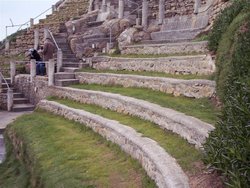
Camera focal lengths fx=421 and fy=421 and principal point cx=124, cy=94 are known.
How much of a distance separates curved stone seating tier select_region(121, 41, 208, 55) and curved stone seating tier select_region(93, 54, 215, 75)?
81 cm

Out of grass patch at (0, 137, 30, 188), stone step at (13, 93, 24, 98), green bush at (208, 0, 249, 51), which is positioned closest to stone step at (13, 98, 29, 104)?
stone step at (13, 93, 24, 98)

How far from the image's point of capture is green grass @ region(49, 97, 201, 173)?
6.23m

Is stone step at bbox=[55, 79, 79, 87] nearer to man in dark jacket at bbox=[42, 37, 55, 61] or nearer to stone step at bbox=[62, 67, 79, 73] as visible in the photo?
stone step at bbox=[62, 67, 79, 73]

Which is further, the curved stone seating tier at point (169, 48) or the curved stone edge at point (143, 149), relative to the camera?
the curved stone seating tier at point (169, 48)

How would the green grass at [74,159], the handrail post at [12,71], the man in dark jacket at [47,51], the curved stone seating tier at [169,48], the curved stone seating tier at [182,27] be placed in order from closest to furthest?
1. the green grass at [74,159]
2. the curved stone seating tier at [169,48]
3. the curved stone seating tier at [182,27]
4. the man in dark jacket at [47,51]
5. the handrail post at [12,71]

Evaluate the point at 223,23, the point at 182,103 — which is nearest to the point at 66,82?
the point at 223,23

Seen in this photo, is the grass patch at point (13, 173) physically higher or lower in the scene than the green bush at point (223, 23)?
lower

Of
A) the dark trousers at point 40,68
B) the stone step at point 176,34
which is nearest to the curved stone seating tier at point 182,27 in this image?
the stone step at point 176,34

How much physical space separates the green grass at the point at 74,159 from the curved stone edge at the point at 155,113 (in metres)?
0.96

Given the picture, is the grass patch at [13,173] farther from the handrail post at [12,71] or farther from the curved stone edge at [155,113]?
the handrail post at [12,71]

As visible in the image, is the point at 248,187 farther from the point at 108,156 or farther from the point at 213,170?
the point at 108,156

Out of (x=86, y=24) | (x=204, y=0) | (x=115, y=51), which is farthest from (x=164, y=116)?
(x=86, y=24)

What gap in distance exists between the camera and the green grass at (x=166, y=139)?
6234 millimetres

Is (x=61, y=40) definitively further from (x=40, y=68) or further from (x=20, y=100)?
(x=20, y=100)
